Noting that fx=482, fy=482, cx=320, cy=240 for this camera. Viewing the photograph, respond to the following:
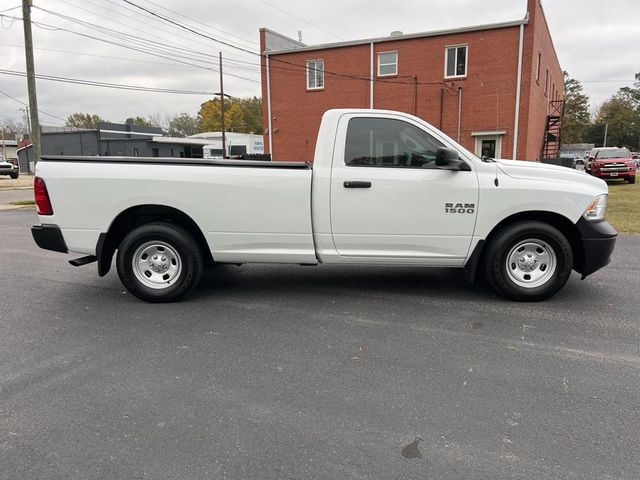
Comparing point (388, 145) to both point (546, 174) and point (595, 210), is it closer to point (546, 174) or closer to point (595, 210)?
point (546, 174)

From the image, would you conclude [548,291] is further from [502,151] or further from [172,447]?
[502,151]

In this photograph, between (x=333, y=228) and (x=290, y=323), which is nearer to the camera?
(x=290, y=323)

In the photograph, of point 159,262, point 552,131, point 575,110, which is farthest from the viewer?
point 575,110

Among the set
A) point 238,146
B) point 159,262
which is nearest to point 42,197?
point 159,262

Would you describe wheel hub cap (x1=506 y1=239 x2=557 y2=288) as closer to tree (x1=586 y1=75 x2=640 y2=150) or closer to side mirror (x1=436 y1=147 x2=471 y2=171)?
side mirror (x1=436 y1=147 x2=471 y2=171)

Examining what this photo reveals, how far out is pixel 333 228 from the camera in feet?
16.8

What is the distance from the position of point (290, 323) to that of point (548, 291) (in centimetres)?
279

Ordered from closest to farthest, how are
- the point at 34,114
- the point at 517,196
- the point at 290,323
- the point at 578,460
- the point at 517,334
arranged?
the point at 578,460, the point at 517,334, the point at 290,323, the point at 517,196, the point at 34,114

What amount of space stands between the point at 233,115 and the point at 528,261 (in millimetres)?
85998

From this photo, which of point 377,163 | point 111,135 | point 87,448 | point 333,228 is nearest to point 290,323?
point 333,228

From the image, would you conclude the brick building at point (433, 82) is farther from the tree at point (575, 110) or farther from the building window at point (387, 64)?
the tree at point (575, 110)

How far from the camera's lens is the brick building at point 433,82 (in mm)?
23812

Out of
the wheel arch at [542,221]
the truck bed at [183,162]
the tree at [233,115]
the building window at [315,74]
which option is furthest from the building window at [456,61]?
the tree at [233,115]

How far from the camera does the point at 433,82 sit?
85.0 feet
